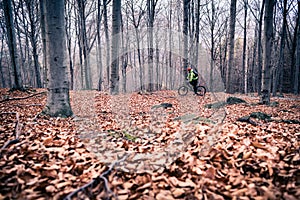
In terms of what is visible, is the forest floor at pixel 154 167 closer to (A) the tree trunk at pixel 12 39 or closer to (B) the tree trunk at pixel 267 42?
(B) the tree trunk at pixel 267 42

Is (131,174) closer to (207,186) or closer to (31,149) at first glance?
(207,186)

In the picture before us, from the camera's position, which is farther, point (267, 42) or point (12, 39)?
point (12, 39)

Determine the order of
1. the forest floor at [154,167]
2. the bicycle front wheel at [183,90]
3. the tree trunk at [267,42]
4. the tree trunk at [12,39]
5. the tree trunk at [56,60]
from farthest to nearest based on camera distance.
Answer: the bicycle front wheel at [183,90]
the tree trunk at [12,39]
the tree trunk at [267,42]
the tree trunk at [56,60]
the forest floor at [154,167]

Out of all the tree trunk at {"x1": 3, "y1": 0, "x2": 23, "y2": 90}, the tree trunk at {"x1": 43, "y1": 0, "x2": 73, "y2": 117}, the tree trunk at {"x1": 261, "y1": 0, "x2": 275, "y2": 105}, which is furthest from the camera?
the tree trunk at {"x1": 3, "y1": 0, "x2": 23, "y2": 90}

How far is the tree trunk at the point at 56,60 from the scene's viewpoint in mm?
4062

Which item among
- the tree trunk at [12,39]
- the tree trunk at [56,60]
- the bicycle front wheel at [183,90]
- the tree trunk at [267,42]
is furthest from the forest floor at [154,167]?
the bicycle front wheel at [183,90]

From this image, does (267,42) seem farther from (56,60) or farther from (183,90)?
(56,60)

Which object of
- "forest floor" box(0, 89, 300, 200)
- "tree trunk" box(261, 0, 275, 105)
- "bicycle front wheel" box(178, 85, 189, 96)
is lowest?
"forest floor" box(0, 89, 300, 200)

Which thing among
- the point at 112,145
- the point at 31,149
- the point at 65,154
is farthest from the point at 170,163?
the point at 31,149

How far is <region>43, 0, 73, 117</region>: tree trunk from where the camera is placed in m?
4.06

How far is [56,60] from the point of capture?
4180 millimetres

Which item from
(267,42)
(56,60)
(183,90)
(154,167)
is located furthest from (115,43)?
(154,167)

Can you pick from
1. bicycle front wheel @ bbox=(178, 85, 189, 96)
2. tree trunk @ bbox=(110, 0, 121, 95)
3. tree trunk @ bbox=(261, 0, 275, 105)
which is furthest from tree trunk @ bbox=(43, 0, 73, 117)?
bicycle front wheel @ bbox=(178, 85, 189, 96)

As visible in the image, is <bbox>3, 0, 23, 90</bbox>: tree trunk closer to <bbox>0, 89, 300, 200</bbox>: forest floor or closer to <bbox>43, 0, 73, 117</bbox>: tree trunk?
<bbox>43, 0, 73, 117</bbox>: tree trunk
